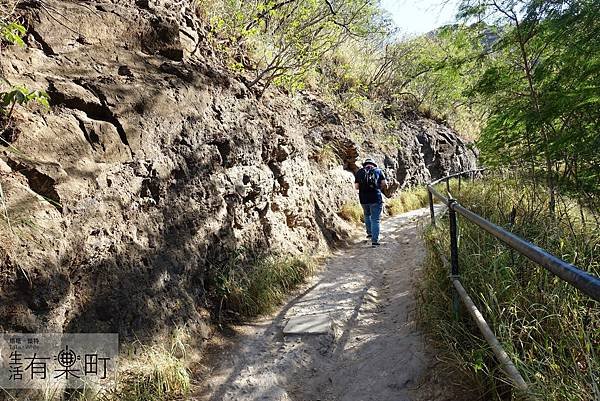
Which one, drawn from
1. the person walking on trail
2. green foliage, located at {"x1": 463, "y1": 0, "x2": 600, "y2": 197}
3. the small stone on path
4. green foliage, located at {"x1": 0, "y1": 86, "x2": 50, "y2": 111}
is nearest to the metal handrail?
the small stone on path

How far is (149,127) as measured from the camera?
4.45 metres

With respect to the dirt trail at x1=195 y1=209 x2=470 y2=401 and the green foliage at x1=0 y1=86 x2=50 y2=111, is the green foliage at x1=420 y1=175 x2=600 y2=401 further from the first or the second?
the green foliage at x1=0 y1=86 x2=50 y2=111

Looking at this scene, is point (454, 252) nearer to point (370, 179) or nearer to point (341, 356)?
point (341, 356)

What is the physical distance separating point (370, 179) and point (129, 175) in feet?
16.2

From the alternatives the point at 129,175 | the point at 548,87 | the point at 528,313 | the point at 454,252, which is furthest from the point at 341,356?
the point at 548,87

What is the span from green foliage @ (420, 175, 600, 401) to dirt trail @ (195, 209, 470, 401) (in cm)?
29

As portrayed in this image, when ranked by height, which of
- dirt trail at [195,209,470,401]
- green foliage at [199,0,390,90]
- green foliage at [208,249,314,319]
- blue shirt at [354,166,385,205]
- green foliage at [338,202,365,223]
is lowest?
dirt trail at [195,209,470,401]

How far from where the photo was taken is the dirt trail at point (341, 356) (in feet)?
10.7

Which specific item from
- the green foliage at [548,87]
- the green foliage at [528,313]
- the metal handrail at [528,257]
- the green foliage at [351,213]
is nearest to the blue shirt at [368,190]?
the green foliage at [351,213]

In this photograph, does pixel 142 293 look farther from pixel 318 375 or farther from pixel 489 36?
pixel 489 36

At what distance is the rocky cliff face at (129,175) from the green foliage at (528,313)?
254 cm

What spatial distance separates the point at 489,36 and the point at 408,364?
5237mm

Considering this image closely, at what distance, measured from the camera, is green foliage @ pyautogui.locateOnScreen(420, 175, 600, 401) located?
6.82ft

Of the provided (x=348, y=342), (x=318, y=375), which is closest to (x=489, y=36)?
(x=348, y=342)
